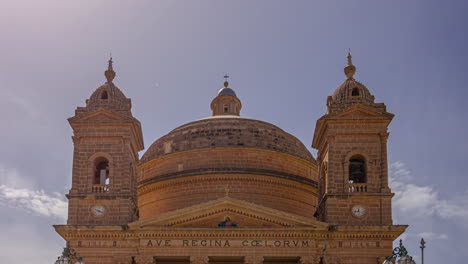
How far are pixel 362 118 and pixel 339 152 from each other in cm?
210

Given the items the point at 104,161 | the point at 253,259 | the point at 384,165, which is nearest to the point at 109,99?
the point at 104,161

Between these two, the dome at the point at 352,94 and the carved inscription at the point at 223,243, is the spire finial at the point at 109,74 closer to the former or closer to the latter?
the carved inscription at the point at 223,243

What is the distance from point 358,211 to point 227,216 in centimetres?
649

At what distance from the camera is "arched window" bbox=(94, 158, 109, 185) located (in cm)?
3975

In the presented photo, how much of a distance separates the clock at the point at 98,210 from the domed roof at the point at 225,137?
8663mm

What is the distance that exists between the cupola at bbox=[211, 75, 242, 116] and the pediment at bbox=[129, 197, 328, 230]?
56.6 ft

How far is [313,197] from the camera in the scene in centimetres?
4694

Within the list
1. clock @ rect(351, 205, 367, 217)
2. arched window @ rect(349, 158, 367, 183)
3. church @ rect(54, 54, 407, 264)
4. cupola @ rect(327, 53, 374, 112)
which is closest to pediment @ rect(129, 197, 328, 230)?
church @ rect(54, 54, 407, 264)

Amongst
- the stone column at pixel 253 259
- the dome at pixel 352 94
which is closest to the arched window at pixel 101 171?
the stone column at pixel 253 259

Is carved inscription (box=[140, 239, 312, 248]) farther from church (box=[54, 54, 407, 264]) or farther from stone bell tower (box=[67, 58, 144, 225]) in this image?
stone bell tower (box=[67, 58, 144, 225])

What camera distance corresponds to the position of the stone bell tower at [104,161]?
125ft

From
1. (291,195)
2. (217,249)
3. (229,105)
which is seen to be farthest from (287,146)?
(217,249)

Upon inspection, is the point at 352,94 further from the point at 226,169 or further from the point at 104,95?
the point at 104,95

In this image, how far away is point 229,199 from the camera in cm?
3712
